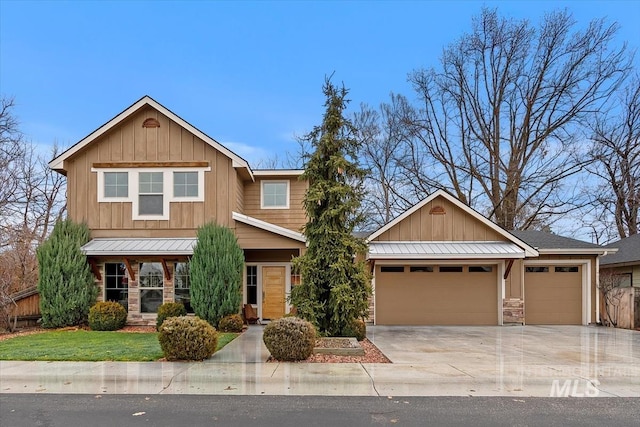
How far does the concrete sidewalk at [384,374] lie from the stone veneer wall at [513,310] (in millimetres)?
4802

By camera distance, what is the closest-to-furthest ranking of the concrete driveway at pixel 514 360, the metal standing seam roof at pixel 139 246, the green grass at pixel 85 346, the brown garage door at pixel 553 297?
1. the concrete driveway at pixel 514 360
2. the green grass at pixel 85 346
3. the metal standing seam roof at pixel 139 246
4. the brown garage door at pixel 553 297

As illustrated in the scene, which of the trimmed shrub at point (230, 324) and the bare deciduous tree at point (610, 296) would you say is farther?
the bare deciduous tree at point (610, 296)

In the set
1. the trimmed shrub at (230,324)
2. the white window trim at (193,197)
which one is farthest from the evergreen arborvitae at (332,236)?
the white window trim at (193,197)

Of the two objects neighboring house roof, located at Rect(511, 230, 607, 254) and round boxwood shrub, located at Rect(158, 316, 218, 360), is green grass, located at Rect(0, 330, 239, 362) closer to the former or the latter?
round boxwood shrub, located at Rect(158, 316, 218, 360)

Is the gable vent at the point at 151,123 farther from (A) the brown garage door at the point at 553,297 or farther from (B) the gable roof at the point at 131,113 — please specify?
(A) the brown garage door at the point at 553,297

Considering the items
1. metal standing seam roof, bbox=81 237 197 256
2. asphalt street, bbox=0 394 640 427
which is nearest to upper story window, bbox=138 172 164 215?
metal standing seam roof, bbox=81 237 197 256

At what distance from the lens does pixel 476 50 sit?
2756 cm

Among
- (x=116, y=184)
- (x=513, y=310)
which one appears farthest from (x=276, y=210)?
(x=513, y=310)

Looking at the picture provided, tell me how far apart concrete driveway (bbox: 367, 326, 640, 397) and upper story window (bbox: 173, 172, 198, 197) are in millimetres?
7594

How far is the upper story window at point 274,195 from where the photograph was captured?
17.0m

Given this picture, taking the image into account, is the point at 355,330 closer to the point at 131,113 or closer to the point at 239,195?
the point at 239,195

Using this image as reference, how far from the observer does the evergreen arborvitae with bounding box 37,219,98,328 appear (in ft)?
45.2

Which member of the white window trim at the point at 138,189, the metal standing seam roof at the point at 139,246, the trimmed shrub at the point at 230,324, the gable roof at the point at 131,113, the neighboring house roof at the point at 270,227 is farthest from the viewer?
the white window trim at the point at 138,189

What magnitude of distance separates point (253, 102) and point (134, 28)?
6440 mm
